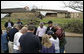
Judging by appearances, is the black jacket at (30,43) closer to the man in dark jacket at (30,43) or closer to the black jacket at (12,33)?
the man in dark jacket at (30,43)

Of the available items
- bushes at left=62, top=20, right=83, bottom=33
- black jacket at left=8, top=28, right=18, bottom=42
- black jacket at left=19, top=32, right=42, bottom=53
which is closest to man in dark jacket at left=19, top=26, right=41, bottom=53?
black jacket at left=19, top=32, right=42, bottom=53

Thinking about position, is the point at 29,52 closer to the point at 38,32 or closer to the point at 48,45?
the point at 48,45

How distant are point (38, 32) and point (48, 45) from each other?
512 centimetres

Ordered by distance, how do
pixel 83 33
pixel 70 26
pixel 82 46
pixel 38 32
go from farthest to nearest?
pixel 70 26 → pixel 83 33 → pixel 82 46 → pixel 38 32

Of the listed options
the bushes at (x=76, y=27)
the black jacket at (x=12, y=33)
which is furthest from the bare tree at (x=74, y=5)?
the black jacket at (x=12, y=33)

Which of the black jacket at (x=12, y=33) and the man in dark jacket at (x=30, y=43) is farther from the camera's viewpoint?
the black jacket at (x=12, y=33)

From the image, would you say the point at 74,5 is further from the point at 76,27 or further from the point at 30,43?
the point at 30,43

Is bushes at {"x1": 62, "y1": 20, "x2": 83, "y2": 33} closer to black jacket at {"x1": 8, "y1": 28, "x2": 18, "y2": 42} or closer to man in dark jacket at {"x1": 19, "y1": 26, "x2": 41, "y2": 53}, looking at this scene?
black jacket at {"x1": 8, "y1": 28, "x2": 18, "y2": 42}

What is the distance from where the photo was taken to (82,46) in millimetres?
13656

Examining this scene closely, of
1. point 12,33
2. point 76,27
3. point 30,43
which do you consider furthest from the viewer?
point 76,27

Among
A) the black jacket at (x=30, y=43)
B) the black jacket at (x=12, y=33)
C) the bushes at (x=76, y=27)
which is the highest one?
the black jacket at (x=30, y=43)

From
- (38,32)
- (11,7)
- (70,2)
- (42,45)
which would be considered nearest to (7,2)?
(11,7)

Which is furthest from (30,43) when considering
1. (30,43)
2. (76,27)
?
(76,27)

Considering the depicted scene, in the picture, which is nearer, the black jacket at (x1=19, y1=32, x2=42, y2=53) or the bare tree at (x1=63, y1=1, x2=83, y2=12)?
the black jacket at (x1=19, y1=32, x2=42, y2=53)
